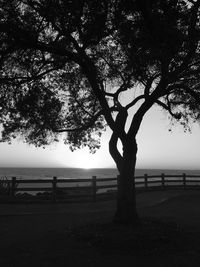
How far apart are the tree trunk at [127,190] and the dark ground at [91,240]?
575mm

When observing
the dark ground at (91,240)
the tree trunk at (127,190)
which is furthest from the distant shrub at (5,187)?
the tree trunk at (127,190)

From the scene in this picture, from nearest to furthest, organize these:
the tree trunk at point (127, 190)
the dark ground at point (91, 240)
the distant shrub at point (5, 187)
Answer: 1. the dark ground at point (91, 240)
2. the tree trunk at point (127, 190)
3. the distant shrub at point (5, 187)

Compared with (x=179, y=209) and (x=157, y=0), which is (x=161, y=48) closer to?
(x=157, y=0)

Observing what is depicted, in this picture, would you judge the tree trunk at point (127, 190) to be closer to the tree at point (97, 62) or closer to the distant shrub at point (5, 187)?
the tree at point (97, 62)

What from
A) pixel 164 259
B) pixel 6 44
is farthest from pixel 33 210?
pixel 164 259

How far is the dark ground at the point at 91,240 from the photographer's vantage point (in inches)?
417

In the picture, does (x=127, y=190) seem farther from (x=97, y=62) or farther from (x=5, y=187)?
(x=5, y=187)

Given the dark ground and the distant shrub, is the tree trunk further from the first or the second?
the distant shrub

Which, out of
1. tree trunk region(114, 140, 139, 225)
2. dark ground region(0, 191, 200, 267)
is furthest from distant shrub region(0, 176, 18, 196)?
tree trunk region(114, 140, 139, 225)

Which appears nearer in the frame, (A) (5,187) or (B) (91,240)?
(B) (91,240)

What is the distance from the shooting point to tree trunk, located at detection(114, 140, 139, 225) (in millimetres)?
15602

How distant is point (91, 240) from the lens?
12.9m

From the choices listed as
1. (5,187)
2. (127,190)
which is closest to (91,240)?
(127,190)

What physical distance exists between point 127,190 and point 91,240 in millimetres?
3323
